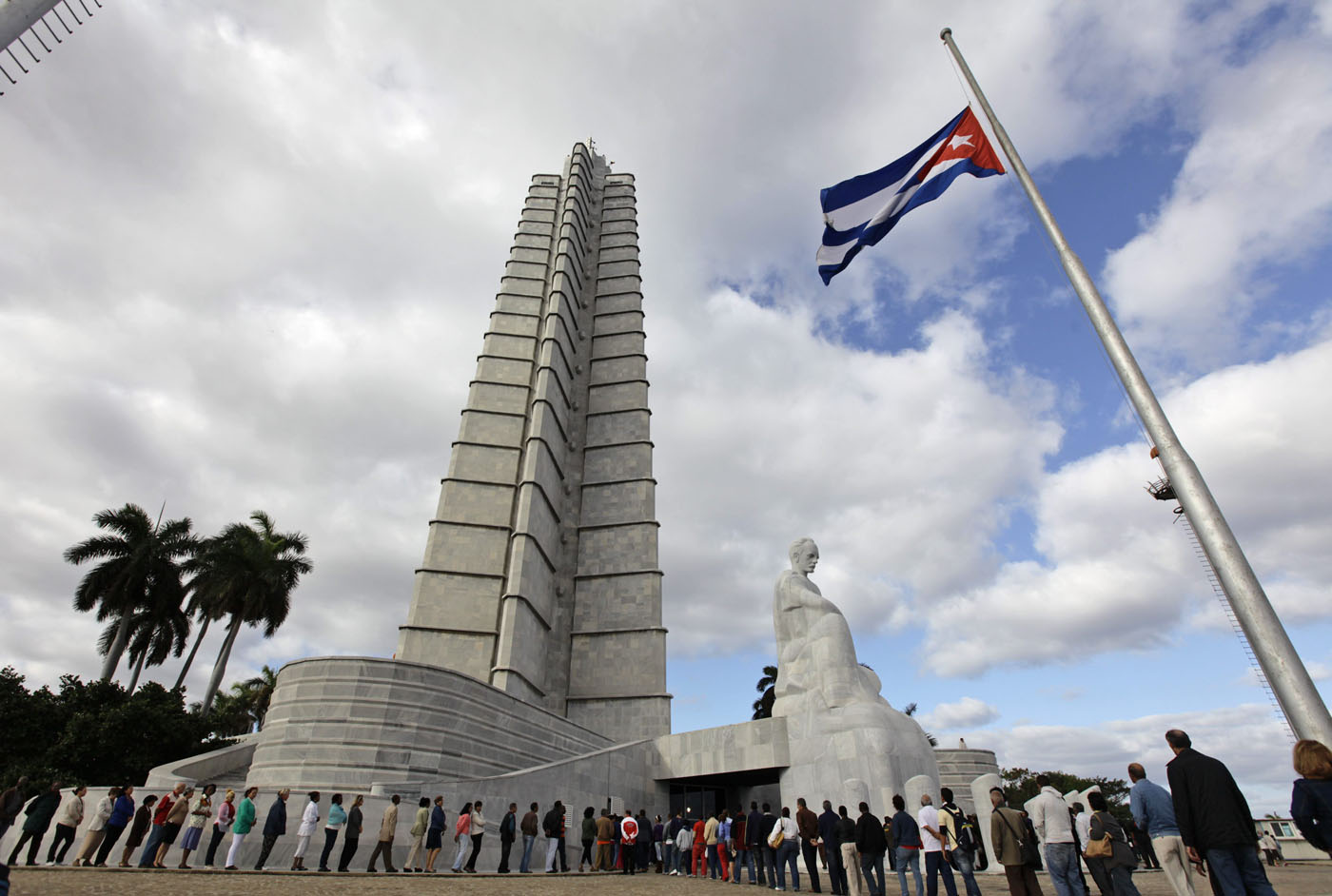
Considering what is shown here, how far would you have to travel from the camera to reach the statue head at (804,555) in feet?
53.6

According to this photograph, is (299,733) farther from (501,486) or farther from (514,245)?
(514,245)

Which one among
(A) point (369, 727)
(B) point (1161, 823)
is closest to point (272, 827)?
(A) point (369, 727)

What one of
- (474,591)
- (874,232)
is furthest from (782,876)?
(474,591)

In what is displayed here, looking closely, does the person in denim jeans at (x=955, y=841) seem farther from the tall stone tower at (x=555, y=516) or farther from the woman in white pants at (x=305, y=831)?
the tall stone tower at (x=555, y=516)

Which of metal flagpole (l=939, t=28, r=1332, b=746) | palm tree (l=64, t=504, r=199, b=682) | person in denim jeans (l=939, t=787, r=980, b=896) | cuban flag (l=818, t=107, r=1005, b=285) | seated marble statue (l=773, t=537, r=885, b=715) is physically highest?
palm tree (l=64, t=504, r=199, b=682)

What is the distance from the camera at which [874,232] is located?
8930mm

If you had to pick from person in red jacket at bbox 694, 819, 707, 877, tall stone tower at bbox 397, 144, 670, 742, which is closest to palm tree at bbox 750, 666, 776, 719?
tall stone tower at bbox 397, 144, 670, 742

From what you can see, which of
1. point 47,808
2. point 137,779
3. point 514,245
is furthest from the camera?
point 514,245

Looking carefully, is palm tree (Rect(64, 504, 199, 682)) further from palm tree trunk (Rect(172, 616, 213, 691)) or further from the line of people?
the line of people

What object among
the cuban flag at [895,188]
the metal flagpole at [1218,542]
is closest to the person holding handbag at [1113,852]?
the metal flagpole at [1218,542]

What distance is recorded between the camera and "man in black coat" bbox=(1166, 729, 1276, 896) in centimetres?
390

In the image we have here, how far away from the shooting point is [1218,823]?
3.96 meters

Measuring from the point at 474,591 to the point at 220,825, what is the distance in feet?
46.7

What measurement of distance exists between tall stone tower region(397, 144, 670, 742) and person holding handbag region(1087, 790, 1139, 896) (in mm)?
14834
